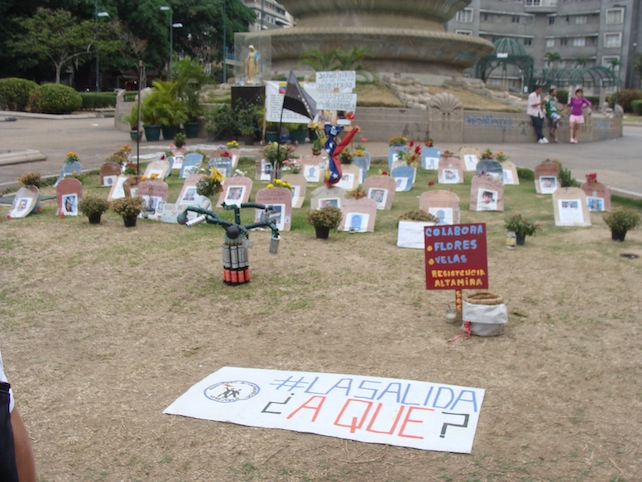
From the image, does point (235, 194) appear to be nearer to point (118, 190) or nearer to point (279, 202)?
point (279, 202)

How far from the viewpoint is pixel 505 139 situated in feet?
81.7

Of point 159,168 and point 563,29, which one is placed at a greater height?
point 563,29

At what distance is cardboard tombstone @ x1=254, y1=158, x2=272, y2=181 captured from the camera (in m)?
14.4

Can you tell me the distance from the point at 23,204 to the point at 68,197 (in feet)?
2.33

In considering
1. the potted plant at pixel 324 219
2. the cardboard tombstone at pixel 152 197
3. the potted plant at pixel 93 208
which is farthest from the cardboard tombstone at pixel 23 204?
the potted plant at pixel 324 219

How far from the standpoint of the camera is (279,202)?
32.0ft

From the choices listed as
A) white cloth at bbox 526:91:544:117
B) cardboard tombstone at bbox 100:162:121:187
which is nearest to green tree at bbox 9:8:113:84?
white cloth at bbox 526:91:544:117

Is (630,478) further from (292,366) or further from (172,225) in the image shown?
(172,225)

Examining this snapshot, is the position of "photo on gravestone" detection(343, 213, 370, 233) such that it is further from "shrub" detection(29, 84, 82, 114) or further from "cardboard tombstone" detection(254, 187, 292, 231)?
"shrub" detection(29, 84, 82, 114)

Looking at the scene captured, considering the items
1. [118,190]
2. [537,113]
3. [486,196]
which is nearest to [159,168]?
[118,190]

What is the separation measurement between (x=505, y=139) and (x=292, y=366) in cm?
2126

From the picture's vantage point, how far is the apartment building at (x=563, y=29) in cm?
8044

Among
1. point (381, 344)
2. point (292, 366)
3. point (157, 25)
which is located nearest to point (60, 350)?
point (292, 366)

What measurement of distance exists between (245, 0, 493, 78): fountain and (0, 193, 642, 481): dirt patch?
2042 cm
